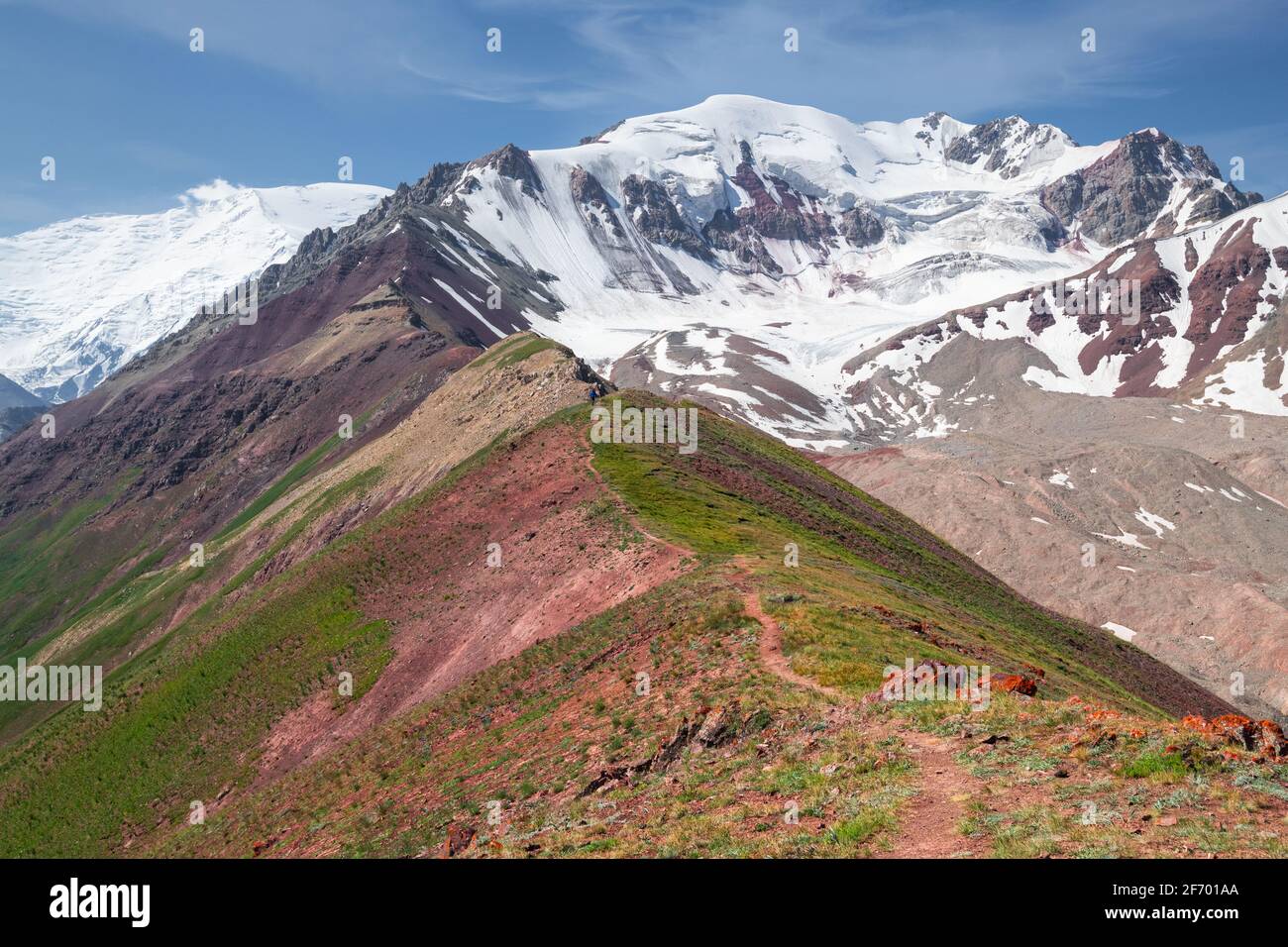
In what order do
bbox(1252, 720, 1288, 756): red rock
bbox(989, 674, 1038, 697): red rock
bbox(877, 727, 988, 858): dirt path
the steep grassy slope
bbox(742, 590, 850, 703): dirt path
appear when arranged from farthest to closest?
bbox(989, 674, 1038, 697): red rock
bbox(742, 590, 850, 703): dirt path
the steep grassy slope
bbox(1252, 720, 1288, 756): red rock
bbox(877, 727, 988, 858): dirt path

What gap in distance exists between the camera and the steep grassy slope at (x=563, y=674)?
64.0 ft

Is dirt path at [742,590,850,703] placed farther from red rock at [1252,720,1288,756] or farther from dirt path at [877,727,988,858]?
red rock at [1252,720,1288,756]

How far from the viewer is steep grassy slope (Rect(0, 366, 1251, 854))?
64.0ft

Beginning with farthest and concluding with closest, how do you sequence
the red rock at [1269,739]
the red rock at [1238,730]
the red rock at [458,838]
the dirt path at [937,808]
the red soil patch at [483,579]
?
the red soil patch at [483,579] → the red rock at [458,838] → the red rock at [1238,730] → the red rock at [1269,739] → the dirt path at [937,808]

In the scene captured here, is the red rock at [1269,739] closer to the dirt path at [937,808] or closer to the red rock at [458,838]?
the dirt path at [937,808]

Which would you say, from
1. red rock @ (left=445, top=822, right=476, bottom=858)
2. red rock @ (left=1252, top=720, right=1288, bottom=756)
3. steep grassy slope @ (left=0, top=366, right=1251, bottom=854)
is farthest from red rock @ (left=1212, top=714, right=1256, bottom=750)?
red rock @ (left=445, top=822, right=476, bottom=858)

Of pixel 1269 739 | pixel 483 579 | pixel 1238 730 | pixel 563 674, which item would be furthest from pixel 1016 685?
pixel 483 579

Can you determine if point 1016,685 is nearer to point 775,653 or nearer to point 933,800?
point 775,653

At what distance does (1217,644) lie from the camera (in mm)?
88250

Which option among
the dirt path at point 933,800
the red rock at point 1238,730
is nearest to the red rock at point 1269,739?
the red rock at point 1238,730

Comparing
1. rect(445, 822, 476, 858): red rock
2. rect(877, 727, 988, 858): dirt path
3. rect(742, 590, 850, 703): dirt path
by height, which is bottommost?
rect(445, 822, 476, 858): red rock

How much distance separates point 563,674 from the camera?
29422 mm
